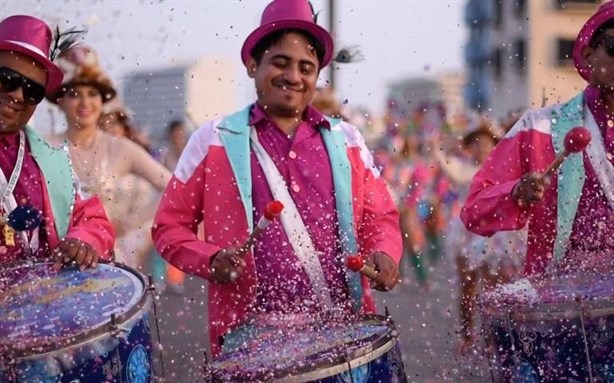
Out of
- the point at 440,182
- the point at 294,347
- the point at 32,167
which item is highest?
the point at 32,167

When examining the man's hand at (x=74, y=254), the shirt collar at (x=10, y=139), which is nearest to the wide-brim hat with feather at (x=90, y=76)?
the shirt collar at (x=10, y=139)

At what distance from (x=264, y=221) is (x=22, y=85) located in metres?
1.01

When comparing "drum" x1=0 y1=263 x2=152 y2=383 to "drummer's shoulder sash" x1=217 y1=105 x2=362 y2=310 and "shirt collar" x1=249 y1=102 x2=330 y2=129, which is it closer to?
"drummer's shoulder sash" x1=217 y1=105 x2=362 y2=310

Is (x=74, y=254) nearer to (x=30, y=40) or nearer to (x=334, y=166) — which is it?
(x=30, y=40)

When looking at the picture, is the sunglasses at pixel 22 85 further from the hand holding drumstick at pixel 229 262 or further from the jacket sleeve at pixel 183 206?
the hand holding drumstick at pixel 229 262

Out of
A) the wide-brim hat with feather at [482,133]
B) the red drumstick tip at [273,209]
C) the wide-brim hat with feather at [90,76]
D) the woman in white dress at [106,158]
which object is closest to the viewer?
the red drumstick tip at [273,209]

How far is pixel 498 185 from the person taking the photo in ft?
13.6

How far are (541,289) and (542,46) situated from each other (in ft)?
116

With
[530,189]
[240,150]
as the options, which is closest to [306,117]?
[240,150]

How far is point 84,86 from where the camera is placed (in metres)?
6.84

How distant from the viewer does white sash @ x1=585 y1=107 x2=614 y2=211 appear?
405 cm

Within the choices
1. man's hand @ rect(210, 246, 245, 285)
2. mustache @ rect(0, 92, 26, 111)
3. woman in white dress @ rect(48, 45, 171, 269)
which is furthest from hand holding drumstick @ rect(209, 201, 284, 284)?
woman in white dress @ rect(48, 45, 171, 269)

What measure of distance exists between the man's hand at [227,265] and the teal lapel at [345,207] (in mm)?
362

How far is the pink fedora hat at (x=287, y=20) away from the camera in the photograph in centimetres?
422
